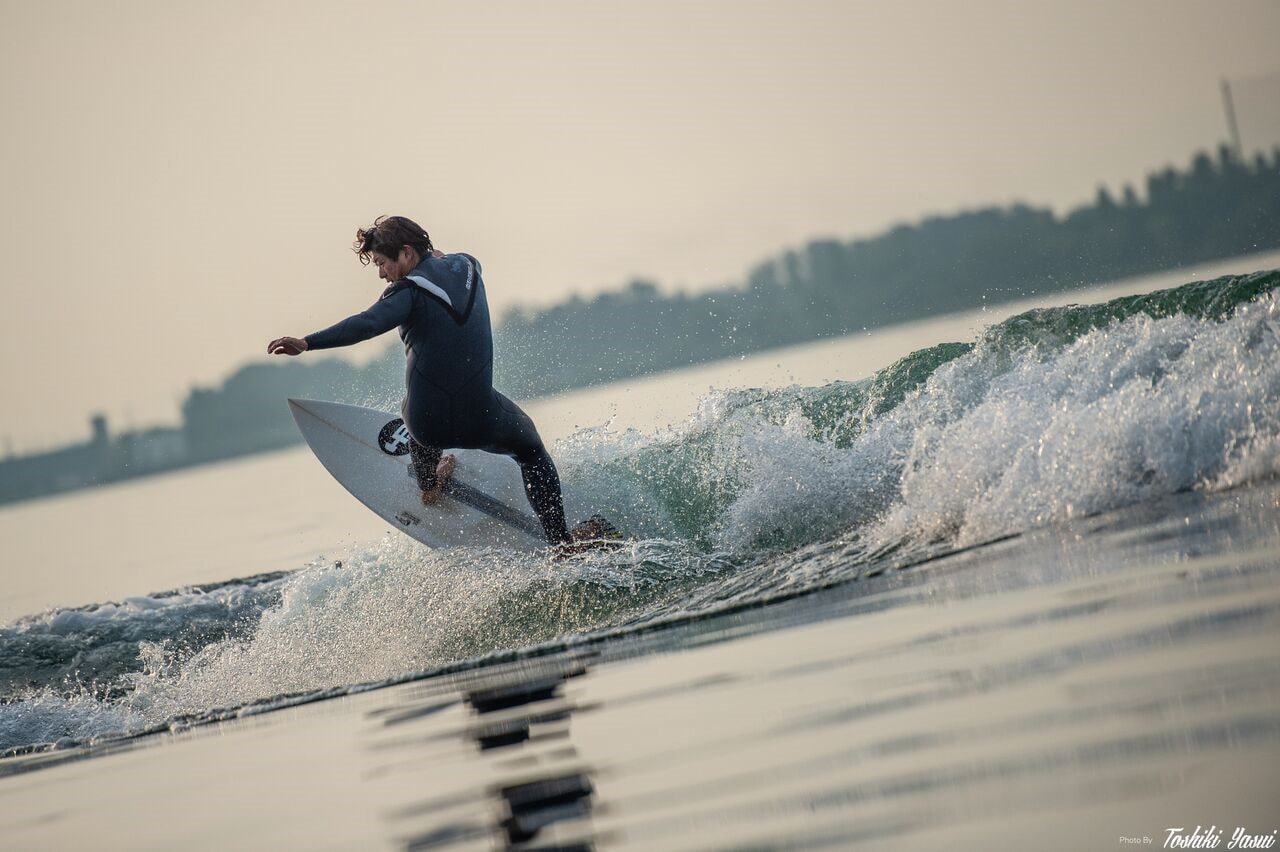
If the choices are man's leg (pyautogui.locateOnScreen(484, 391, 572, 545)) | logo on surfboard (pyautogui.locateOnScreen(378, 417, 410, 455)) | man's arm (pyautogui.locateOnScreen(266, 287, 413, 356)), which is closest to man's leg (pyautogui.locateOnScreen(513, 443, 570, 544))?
man's leg (pyautogui.locateOnScreen(484, 391, 572, 545))

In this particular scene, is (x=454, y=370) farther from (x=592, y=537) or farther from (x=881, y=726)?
(x=881, y=726)

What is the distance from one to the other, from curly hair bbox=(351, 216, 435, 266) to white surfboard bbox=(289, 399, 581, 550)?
1.78m

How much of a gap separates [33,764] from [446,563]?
127 inches

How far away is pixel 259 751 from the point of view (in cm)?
619

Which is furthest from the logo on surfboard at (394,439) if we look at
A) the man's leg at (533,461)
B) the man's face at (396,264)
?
the man's face at (396,264)

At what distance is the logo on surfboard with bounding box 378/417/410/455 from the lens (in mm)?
11203

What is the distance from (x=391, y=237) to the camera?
9.22m

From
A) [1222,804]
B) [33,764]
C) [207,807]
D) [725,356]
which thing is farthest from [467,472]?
[725,356]

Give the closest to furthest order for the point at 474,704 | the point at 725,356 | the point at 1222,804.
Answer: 1. the point at 1222,804
2. the point at 474,704
3. the point at 725,356

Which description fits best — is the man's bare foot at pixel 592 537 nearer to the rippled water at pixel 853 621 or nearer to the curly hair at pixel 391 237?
the rippled water at pixel 853 621

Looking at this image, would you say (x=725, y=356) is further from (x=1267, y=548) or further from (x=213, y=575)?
(x=1267, y=548)

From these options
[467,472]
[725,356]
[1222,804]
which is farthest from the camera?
[725,356]

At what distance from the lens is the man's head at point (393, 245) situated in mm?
9219

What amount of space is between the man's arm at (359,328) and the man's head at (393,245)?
0.80 ft
